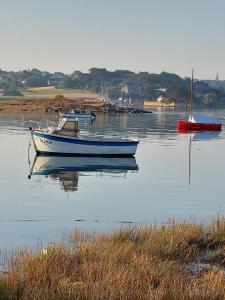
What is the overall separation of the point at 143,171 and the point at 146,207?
→ 13.1 meters

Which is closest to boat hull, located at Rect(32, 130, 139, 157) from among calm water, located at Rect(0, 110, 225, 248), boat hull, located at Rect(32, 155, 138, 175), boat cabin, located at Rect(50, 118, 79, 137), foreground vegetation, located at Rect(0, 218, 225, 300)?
boat hull, located at Rect(32, 155, 138, 175)

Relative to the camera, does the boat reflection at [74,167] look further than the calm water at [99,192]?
Yes

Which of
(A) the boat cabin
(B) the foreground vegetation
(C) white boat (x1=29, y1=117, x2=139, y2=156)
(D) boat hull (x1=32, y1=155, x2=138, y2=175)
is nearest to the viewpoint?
(B) the foreground vegetation

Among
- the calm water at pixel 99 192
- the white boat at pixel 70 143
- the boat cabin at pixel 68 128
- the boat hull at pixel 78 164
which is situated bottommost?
the boat hull at pixel 78 164

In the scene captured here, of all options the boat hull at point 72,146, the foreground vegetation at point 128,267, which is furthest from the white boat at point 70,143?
the foreground vegetation at point 128,267

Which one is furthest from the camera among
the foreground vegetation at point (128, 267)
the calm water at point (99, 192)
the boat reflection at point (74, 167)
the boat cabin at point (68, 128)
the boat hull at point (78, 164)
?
the boat cabin at point (68, 128)

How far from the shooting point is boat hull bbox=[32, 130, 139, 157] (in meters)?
40.3

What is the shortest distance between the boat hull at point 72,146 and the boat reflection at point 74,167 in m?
0.41

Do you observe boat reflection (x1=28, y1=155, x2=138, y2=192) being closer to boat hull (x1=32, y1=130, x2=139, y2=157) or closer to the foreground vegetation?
boat hull (x1=32, y1=130, x2=139, y2=157)

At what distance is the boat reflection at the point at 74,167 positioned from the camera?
98.6 feet

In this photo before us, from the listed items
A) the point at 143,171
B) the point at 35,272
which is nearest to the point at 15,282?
the point at 35,272

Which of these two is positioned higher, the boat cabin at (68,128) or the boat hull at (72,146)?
the boat cabin at (68,128)

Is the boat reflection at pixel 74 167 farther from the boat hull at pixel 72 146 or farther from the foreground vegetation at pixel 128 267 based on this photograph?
the foreground vegetation at pixel 128 267

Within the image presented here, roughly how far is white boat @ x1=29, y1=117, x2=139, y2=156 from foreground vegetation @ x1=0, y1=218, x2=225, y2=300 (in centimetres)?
2655
